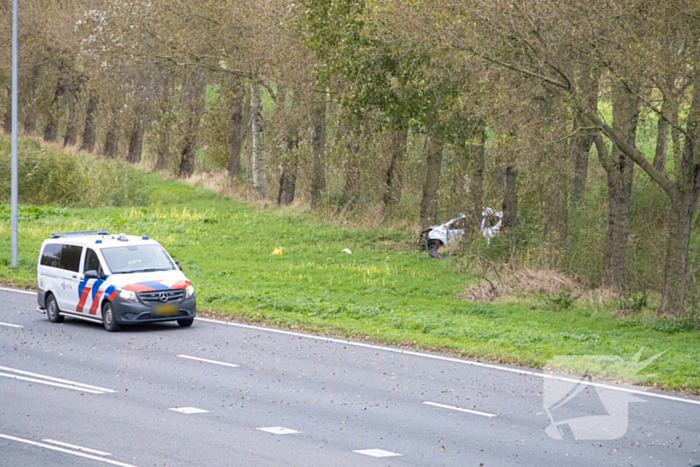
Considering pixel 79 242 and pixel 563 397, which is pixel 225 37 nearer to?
pixel 79 242

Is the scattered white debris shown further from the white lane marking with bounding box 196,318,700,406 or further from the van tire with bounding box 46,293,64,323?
the van tire with bounding box 46,293,64,323

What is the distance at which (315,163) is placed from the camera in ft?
102

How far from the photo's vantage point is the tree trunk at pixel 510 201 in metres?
23.0

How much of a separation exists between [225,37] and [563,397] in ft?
72.0

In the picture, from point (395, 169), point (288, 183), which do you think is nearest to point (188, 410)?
point (395, 169)

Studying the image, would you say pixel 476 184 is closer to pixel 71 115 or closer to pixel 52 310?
pixel 52 310

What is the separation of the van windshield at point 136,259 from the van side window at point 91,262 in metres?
0.18

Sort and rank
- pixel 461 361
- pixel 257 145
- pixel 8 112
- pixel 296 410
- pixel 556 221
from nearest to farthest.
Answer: pixel 296 410, pixel 461 361, pixel 556 221, pixel 257 145, pixel 8 112

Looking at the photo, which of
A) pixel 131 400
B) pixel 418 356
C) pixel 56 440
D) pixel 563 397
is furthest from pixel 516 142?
pixel 56 440

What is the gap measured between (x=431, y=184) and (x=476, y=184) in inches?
77.3

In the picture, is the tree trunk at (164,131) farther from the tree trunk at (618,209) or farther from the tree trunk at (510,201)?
the tree trunk at (618,209)

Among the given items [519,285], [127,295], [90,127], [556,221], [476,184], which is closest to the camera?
[127,295]

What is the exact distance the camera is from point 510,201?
23266mm

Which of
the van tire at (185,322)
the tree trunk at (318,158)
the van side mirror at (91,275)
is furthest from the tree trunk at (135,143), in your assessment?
the van tire at (185,322)
